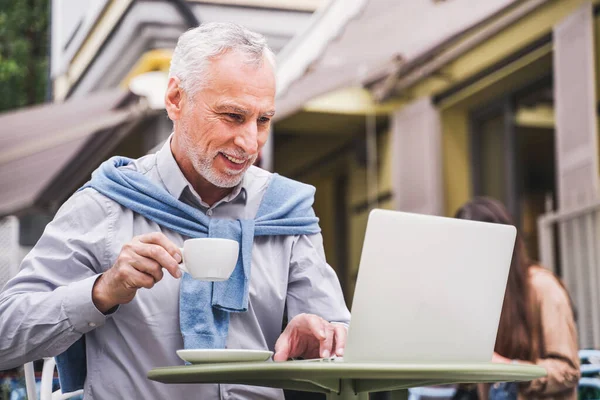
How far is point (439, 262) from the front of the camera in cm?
150

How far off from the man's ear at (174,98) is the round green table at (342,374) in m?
0.65

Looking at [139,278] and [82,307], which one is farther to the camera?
[82,307]

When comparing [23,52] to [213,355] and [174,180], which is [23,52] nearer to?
[174,180]

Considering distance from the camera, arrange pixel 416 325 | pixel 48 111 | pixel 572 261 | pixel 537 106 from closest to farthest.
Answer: pixel 416 325, pixel 572 261, pixel 48 111, pixel 537 106

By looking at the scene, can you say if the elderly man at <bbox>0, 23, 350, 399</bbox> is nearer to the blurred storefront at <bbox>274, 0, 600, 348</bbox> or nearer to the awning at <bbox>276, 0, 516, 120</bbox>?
the blurred storefront at <bbox>274, 0, 600, 348</bbox>

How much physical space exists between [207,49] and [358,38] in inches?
210

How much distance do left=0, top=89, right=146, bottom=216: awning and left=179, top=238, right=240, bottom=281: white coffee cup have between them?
4.50 meters

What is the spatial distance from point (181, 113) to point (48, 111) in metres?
4.71

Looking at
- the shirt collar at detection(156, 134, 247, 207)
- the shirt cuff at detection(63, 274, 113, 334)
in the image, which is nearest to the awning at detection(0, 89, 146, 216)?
the shirt collar at detection(156, 134, 247, 207)

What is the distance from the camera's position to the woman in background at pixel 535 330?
330cm

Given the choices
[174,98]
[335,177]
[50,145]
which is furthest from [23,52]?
[174,98]

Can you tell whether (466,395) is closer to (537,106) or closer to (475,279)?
(475,279)

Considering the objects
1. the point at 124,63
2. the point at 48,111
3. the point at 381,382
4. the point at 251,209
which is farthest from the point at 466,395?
the point at 124,63

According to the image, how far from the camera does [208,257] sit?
1.59 m
